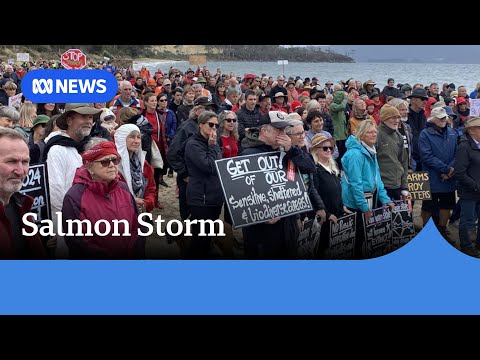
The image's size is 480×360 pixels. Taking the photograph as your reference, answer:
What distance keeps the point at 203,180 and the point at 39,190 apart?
1.11 meters

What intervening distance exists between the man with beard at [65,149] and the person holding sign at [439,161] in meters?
2.34

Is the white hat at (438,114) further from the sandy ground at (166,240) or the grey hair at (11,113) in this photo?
the grey hair at (11,113)

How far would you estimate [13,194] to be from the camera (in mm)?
4816

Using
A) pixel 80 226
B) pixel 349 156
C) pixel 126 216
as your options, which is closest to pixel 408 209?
pixel 349 156

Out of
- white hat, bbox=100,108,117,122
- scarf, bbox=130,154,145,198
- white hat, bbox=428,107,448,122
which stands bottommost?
scarf, bbox=130,154,145,198

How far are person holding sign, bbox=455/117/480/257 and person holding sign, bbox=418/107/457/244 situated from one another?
0.18 ft

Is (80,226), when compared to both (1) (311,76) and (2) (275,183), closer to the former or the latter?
(2) (275,183)

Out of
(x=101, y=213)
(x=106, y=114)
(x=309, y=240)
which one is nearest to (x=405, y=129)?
(x=309, y=240)

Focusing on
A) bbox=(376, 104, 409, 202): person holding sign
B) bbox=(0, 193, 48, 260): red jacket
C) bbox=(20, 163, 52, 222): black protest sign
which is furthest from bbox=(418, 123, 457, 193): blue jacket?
bbox=(0, 193, 48, 260): red jacket

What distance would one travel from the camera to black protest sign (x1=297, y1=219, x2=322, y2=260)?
5.08 metres

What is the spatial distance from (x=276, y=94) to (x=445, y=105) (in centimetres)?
124

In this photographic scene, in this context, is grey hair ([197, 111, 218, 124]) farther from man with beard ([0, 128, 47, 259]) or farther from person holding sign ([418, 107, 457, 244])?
person holding sign ([418, 107, 457, 244])

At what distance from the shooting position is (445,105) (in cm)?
527

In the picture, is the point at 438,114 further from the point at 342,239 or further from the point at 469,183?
the point at 342,239
